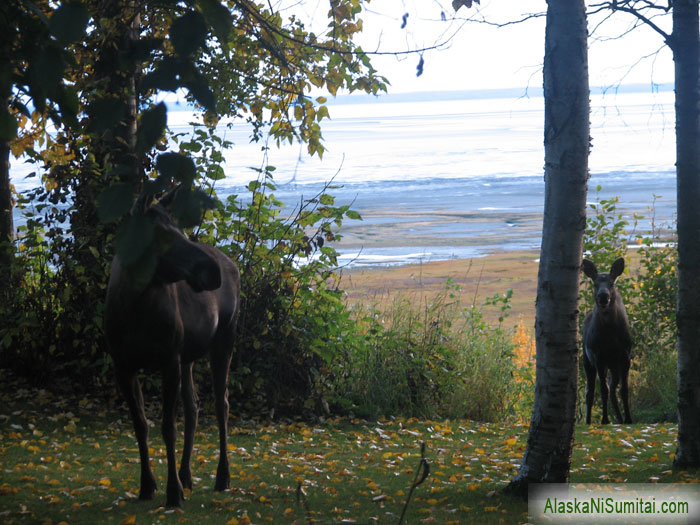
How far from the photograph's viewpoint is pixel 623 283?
13.1 m

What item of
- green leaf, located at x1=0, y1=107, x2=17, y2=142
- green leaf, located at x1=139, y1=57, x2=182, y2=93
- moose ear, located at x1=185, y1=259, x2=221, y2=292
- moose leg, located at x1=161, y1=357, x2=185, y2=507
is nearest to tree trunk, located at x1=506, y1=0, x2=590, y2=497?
moose ear, located at x1=185, y1=259, x2=221, y2=292

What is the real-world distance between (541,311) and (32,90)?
3.85 metres

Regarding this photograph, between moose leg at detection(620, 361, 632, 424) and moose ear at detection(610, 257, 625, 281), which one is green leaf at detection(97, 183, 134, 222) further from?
moose leg at detection(620, 361, 632, 424)

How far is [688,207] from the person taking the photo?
264 inches

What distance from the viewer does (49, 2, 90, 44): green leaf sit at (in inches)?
86.0

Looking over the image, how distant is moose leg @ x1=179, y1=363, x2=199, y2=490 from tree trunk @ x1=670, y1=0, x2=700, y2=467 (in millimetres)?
3977

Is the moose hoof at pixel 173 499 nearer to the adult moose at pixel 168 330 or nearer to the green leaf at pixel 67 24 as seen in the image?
the adult moose at pixel 168 330

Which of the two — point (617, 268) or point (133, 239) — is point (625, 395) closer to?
point (617, 268)

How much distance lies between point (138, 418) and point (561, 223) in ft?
10.7

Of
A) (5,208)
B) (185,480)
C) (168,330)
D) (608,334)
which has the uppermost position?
(5,208)

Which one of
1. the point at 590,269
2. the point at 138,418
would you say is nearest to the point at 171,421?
the point at 138,418

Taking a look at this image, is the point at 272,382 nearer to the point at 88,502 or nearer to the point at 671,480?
the point at 88,502

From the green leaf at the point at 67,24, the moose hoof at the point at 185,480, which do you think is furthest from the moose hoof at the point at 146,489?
the green leaf at the point at 67,24

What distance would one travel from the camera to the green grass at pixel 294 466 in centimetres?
559
